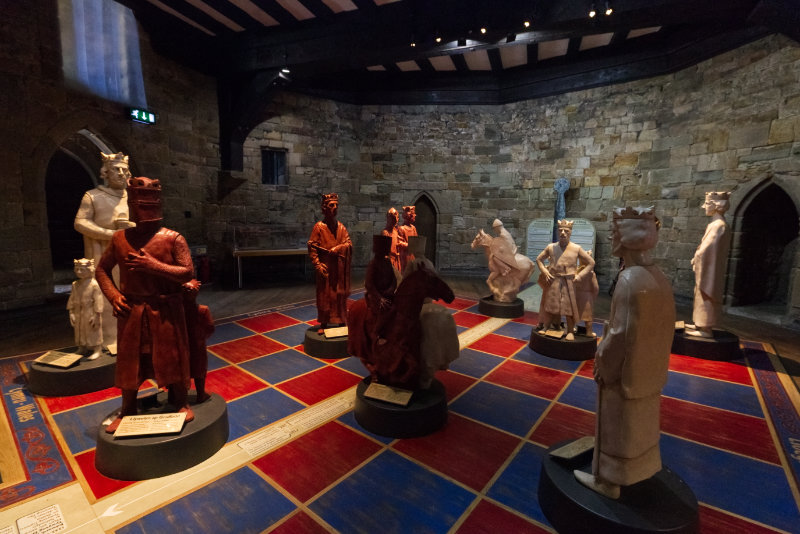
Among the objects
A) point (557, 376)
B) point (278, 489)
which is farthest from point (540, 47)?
point (278, 489)

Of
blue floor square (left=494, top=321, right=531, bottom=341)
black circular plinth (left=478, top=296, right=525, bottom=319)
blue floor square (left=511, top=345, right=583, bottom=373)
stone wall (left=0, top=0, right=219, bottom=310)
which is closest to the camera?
blue floor square (left=511, top=345, right=583, bottom=373)

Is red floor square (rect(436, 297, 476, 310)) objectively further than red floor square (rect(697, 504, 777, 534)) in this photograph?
Yes

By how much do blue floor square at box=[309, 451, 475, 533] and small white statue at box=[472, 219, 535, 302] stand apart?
14.3 feet

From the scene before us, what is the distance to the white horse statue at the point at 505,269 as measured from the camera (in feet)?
20.9

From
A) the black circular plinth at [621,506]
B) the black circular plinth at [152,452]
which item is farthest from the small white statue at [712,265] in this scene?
A: the black circular plinth at [152,452]

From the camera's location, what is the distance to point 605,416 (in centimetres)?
193

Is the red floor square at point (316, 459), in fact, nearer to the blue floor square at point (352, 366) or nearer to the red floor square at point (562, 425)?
the blue floor square at point (352, 366)

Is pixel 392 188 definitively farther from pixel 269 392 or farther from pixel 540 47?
pixel 269 392

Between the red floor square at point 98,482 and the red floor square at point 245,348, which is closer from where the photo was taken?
the red floor square at point 98,482

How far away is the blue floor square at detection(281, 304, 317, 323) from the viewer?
607 centimetres

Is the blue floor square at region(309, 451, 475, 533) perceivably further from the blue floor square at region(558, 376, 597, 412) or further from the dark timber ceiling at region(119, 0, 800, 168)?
the dark timber ceiling at region(119, 0, 800, 168)

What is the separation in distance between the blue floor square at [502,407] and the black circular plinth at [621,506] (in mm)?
852

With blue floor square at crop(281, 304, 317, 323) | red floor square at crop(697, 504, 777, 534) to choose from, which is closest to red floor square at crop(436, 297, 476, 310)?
blue floor square at crop(281, 304, 317, 323)

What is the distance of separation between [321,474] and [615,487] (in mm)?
1720
